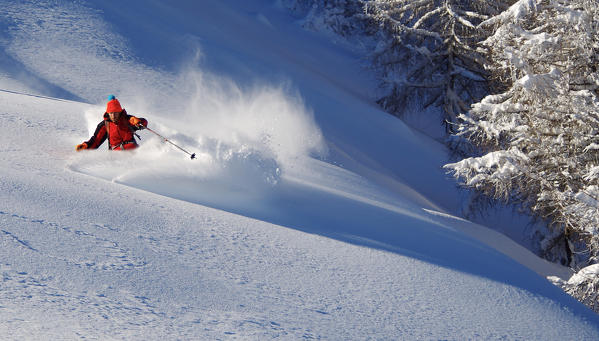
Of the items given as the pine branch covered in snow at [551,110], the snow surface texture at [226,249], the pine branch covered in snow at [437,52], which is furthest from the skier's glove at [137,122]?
the pine branch covered in snow at [437,52]

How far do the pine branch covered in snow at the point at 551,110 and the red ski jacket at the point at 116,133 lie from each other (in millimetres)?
5739

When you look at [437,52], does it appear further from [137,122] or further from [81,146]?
[81,146]

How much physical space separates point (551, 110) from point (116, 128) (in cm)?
752

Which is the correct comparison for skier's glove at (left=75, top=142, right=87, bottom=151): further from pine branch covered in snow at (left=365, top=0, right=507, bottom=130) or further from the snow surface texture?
pine branch covered in snow at (left=365, top=0, right=507, bottom=130)

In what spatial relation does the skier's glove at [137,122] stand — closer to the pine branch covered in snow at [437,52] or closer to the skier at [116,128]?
the skier at [116,128]

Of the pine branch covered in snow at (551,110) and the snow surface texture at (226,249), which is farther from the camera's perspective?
the pine branch covered in snow at (551,110)

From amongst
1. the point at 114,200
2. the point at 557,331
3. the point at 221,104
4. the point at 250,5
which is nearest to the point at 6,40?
the point at 221,104

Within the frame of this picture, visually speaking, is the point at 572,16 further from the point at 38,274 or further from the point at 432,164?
the point at 38,274

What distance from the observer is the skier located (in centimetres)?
732

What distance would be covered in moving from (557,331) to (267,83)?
515 inches

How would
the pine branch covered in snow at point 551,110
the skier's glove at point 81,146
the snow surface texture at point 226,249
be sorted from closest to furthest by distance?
the snow surface texture at point 226,249 → the skier's glove at point 81,146 → the pine branch covered in snow at point 551,110

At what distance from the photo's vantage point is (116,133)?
24.2 ft

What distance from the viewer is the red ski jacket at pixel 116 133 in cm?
732

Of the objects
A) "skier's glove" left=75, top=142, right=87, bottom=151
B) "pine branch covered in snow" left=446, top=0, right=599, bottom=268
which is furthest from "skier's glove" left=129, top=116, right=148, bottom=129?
"pine branch covered in snow" left=446, top=0, right=599, bottom=268
